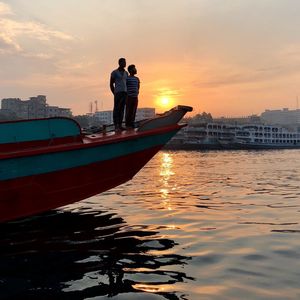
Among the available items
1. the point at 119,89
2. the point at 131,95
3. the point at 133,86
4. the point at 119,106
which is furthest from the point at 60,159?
the point at 133,86

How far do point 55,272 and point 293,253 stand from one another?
12.3 ft

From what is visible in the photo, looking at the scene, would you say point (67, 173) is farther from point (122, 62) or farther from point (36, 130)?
point (122, 62)

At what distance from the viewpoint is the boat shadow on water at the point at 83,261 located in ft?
16.2

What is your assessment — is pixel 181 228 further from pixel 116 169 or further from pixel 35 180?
pixel 35 180

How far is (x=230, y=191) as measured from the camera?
48.7 ft

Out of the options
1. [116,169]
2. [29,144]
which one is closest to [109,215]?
[116,169]

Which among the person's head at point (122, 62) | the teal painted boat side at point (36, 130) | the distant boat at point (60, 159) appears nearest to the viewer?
the distant boat at point (60, 159)

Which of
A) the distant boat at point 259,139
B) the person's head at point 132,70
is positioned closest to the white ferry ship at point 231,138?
the distant boat at point 259,139

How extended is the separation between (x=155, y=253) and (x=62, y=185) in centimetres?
291

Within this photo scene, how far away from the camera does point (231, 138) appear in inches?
5133

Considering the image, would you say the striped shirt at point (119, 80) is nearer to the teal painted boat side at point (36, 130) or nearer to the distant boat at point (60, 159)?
the distant boat at point (60, 159)

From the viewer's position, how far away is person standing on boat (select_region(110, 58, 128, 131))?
961 cm

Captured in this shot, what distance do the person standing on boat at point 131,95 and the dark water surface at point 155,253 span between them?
8.08 ft

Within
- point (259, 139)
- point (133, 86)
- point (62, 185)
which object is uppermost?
point (133, 86)
